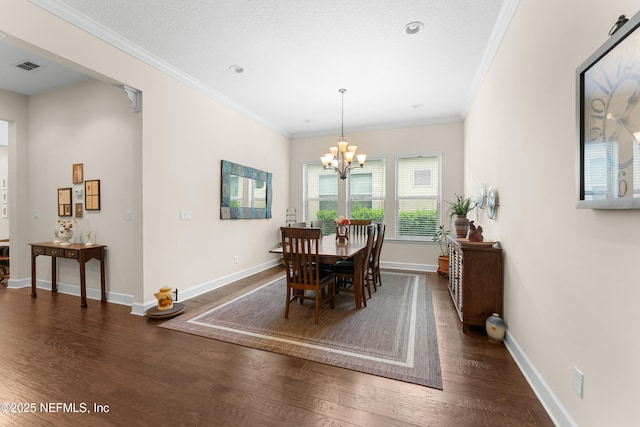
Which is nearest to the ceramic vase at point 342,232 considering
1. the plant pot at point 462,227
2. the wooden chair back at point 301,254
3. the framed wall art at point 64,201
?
the wooden chair back at point 301,254

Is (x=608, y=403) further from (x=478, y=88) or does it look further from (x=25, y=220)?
(x=25, y=220)

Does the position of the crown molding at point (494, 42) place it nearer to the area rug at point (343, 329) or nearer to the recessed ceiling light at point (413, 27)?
the recessed ceiling light at point (413, 27)

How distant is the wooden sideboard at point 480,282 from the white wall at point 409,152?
2723 millimetres

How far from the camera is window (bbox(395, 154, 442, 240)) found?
5352 mm

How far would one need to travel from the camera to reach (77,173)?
377 cm

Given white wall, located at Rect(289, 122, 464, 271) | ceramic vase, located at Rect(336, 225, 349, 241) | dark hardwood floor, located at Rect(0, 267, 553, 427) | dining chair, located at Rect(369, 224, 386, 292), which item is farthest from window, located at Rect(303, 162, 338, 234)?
dark hardwood floor, located at Rect(0, 267, 553, 427)

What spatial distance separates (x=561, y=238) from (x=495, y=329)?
4.19ft

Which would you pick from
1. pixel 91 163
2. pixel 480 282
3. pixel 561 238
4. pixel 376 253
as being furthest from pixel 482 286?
pixel 91 163

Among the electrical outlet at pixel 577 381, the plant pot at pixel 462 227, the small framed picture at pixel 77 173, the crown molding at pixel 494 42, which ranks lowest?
the electrical outlet at pixel 577 381

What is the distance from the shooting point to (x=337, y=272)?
3443 mm

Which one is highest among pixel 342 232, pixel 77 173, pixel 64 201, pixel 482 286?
pixel 77 173

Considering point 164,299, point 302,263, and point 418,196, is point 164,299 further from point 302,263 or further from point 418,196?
point 418,196

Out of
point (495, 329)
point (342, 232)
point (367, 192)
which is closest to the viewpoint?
point (495, 329)

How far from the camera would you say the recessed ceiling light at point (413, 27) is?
2.55 metres
